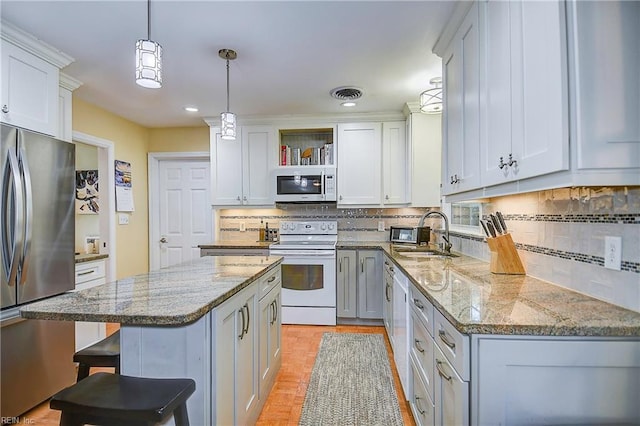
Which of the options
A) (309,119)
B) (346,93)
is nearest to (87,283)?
(309,119)

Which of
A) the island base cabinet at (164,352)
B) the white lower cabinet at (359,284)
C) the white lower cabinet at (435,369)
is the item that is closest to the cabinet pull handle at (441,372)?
the white lower cabinet at (435,369)

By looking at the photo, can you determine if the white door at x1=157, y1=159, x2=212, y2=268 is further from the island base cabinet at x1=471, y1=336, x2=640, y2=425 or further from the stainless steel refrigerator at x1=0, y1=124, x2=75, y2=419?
the island base cabinet at x1=471, y1=336, x2=640, y2=425

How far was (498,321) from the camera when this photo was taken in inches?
41.5

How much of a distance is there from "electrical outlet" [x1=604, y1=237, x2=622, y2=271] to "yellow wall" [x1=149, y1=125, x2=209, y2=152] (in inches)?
166

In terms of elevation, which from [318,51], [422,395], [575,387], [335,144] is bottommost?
[422,395]

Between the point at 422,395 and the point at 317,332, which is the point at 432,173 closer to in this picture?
the point at 317,332

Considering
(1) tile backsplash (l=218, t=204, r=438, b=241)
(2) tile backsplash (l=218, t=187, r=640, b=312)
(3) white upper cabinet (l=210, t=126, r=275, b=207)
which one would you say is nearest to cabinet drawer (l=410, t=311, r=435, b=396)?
(2) tile backsplash (l=218, t=187, r=640, b=312)

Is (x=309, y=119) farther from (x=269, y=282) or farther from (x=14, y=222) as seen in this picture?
(x=14, y=222)

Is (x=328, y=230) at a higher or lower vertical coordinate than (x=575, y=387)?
higher

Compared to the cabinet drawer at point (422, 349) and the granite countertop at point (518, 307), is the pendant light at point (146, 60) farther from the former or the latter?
the cabinet drawer at point (422, 349)

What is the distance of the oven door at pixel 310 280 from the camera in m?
→ 3.66

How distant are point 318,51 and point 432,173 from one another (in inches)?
75.1

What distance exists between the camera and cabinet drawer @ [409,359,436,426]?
1.52m

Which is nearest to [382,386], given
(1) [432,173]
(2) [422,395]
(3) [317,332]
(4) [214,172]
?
(2) [422,395]
